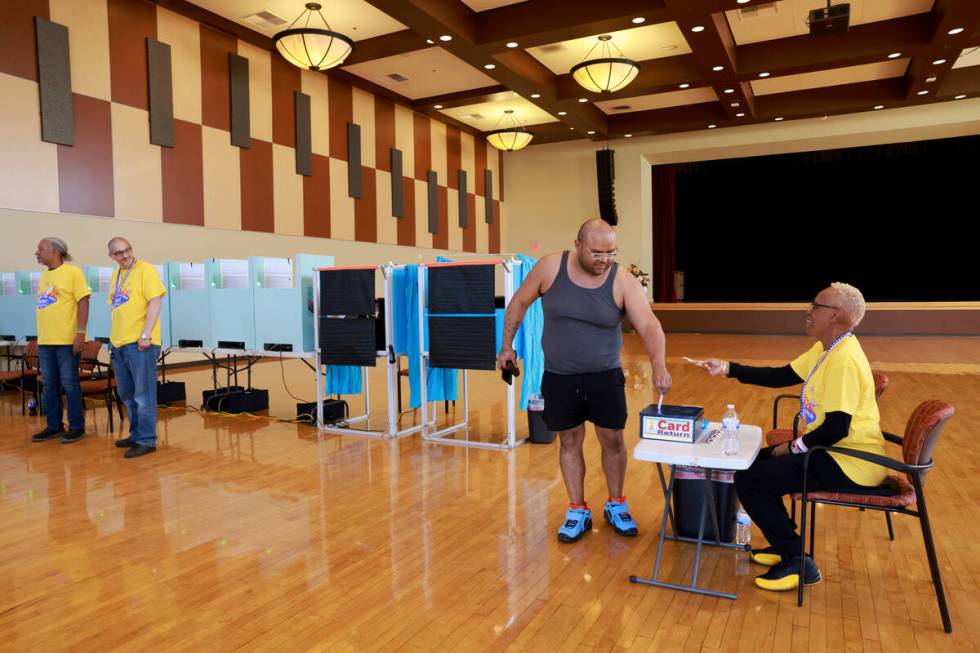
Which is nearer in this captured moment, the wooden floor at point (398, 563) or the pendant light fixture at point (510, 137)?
the wooden floor at point (398, 563)

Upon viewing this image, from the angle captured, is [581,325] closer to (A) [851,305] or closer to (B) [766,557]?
(A) [851,305]

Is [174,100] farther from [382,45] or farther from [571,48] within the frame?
[571,48]

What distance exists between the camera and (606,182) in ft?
52.2

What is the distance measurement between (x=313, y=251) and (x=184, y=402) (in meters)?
4.89

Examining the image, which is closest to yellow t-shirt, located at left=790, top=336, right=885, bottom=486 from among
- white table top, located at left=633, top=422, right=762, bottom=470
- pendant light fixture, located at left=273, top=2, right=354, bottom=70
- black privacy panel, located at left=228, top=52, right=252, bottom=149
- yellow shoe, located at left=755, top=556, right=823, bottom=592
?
white table top, located at left=633, top=422, right=762, bottom=470

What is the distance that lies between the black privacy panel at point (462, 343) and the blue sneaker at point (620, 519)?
1.61 meters

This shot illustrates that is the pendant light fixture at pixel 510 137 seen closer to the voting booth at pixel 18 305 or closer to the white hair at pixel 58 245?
the voting booth at pixel 18 305

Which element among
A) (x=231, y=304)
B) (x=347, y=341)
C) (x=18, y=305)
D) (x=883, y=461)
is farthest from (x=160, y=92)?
(x=883, y=461)

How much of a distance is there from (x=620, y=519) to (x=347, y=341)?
9.38ft

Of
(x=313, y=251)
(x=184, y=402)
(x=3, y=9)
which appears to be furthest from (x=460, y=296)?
(x=313, y=251)

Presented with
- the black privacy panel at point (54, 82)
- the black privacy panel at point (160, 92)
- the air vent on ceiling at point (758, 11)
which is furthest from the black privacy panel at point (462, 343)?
the air vent on ceiling at point (758, 11)

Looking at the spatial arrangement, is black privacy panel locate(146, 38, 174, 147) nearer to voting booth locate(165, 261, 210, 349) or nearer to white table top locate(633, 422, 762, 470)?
voting booth locate(165, 261, 210, 349)

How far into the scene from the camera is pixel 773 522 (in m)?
2.56

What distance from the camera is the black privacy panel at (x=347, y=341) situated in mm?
5281
